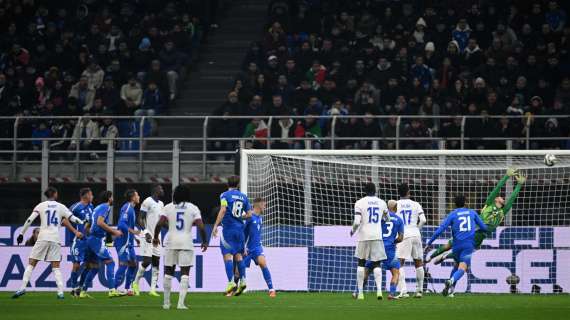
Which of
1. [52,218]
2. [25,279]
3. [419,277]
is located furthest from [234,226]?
[25,279]

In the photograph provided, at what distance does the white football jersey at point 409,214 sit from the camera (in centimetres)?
2119

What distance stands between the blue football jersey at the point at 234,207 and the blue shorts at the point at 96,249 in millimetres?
2252

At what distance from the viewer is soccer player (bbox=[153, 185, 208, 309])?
16547 millimetres

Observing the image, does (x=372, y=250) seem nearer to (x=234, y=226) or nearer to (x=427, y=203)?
(x=234, y=226)

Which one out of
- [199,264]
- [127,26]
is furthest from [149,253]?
[127,26]

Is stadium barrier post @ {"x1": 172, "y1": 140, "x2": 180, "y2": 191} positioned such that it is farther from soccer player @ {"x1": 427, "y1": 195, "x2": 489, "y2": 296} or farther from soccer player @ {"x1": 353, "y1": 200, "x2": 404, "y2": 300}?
soccer player @ {"x1": 427, "y1": 195, "x2": 489, "y2": 296}

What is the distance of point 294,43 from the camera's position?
30.3 m

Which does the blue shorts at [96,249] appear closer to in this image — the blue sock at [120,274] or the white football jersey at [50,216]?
the blue sock at [120,274]

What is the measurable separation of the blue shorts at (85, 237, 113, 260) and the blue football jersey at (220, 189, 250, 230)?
2.25 m

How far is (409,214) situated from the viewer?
21281 millimetres

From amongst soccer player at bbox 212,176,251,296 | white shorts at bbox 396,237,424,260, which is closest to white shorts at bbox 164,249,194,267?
soccer player at bbox 212,176,251,296

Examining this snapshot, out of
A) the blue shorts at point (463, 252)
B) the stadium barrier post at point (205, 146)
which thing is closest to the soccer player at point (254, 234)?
the blue shorts at point (463, 252)

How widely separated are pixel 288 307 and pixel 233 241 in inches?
128

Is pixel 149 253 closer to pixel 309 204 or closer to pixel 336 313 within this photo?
pixel 309 204
